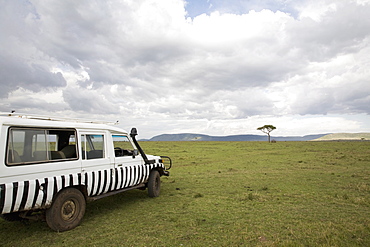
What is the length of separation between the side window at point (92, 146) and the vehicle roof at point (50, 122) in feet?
0.88

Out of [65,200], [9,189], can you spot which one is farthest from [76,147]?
Answer: [9,189]

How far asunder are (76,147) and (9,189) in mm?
1886

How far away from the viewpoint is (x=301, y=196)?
28.3ft

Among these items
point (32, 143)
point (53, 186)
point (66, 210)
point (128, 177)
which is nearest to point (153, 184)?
point (128, 177)

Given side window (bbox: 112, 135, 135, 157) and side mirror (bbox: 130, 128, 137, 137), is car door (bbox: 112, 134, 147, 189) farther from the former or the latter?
side mirror (bbox: 130, 128, 137, 137)

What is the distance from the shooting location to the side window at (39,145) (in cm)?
495

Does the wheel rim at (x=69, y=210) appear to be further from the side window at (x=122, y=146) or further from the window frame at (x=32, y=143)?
the side window at (x=122, y=146)

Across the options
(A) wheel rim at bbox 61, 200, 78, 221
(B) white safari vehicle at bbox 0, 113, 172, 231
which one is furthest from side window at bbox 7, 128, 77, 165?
(A) wheel rim at bbox 61, 200, 78, 221

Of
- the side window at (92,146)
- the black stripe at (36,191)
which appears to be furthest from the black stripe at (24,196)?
the side window at (92,146)

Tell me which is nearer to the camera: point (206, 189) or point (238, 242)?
point (238, 242)

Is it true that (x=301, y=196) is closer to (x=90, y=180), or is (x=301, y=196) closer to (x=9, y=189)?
(x=90, y=180)

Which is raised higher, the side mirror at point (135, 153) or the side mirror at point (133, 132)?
the side mirror at point (133, 132)

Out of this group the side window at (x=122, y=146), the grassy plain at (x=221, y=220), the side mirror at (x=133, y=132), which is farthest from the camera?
the side mirror at (x=133, y=132)

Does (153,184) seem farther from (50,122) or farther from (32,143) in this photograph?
(32,143)
